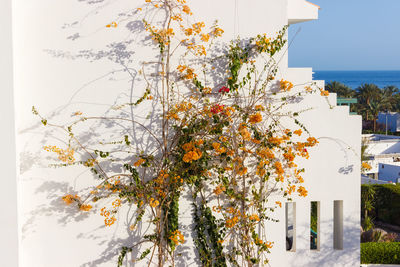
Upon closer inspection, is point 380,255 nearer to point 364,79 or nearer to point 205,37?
point 205,37

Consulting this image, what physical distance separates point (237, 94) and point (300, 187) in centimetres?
119

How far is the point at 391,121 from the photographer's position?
115 feet

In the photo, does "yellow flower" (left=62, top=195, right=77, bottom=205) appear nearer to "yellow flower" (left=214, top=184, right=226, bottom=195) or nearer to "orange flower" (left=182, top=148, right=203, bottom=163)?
"orange flower" (left=182, top=148, right=203, bottom=163)


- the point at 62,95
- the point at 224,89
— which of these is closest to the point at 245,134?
the point at 224,89

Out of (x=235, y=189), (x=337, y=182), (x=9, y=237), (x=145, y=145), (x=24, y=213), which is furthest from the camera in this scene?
(x=337, y=182)

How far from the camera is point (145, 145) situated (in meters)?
3.93

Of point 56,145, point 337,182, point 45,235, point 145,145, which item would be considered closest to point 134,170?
point 145,145

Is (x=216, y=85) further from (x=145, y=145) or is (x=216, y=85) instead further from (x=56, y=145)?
(x=56, y=145)

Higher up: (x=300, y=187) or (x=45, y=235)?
(x=300, y=187)

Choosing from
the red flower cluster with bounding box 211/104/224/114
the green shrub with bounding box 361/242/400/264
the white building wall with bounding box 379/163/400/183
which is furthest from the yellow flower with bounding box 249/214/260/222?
the white building wall with bounding box 379/163/400/183

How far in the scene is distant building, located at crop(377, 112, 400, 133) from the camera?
34.8 meters

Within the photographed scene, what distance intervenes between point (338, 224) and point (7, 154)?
Answer: 373 centimetres

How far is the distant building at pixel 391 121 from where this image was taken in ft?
114

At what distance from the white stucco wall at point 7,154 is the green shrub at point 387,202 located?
14679 millimetres
